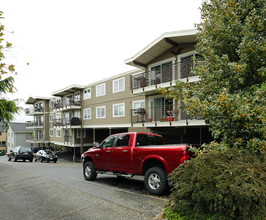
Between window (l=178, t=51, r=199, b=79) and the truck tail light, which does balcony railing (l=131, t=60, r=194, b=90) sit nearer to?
window (l=178, t=51, r=199, b=79)

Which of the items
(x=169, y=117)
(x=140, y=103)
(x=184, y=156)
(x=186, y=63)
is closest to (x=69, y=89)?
(x=140, y=103)

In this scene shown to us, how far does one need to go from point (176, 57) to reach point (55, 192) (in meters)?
12.0

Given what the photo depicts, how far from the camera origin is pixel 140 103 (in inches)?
787

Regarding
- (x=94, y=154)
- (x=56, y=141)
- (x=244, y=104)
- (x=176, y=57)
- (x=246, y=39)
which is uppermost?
(x=176, y=57)

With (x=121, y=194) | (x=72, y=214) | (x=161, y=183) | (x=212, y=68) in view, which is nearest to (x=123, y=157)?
(x=121, y=194)

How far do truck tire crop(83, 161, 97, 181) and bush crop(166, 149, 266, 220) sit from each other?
5.11 m

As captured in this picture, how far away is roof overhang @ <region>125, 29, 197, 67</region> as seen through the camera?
1366 centimetres

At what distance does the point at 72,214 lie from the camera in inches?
202

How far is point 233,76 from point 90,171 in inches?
276

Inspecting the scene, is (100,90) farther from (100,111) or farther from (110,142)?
A: (110,142)

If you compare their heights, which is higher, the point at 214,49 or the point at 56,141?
the point at 214,49

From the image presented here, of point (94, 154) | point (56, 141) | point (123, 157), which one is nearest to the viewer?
point (123, 157)

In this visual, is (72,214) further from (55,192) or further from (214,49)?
(214,49)

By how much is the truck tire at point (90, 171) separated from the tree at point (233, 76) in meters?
5.00
